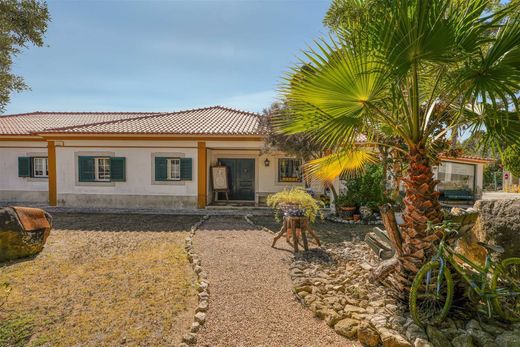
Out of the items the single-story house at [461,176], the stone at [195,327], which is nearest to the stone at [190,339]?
the stone at [195,327]

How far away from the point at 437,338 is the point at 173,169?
11.5 meters

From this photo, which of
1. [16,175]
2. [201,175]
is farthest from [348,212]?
[16,175]

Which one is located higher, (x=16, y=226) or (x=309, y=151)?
(x=309, y=151)

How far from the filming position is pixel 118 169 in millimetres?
12656

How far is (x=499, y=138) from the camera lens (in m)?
3.59

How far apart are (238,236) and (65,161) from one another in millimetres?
9568

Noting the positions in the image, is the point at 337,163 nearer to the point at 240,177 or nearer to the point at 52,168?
the point at 240,177

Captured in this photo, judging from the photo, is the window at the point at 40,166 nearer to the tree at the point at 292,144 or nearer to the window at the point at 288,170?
the tree at the point at 292,144

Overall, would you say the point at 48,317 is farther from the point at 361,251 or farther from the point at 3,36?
the point at 361,251

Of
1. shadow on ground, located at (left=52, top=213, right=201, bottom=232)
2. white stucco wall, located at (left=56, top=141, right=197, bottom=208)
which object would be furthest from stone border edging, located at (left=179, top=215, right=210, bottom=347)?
white stucco wall, located at (left=56, top=141, right=197, bottom=208)

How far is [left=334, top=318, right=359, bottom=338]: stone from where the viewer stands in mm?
3383

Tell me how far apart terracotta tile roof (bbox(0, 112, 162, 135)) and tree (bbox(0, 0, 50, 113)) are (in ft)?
35.3

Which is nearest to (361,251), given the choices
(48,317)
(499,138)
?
(499,138)

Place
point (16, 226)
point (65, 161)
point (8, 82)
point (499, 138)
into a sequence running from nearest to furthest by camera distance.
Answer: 1. point (499, 138)
2. point (8, 82)
3. point (16, 226)
4. point (65, 161)
